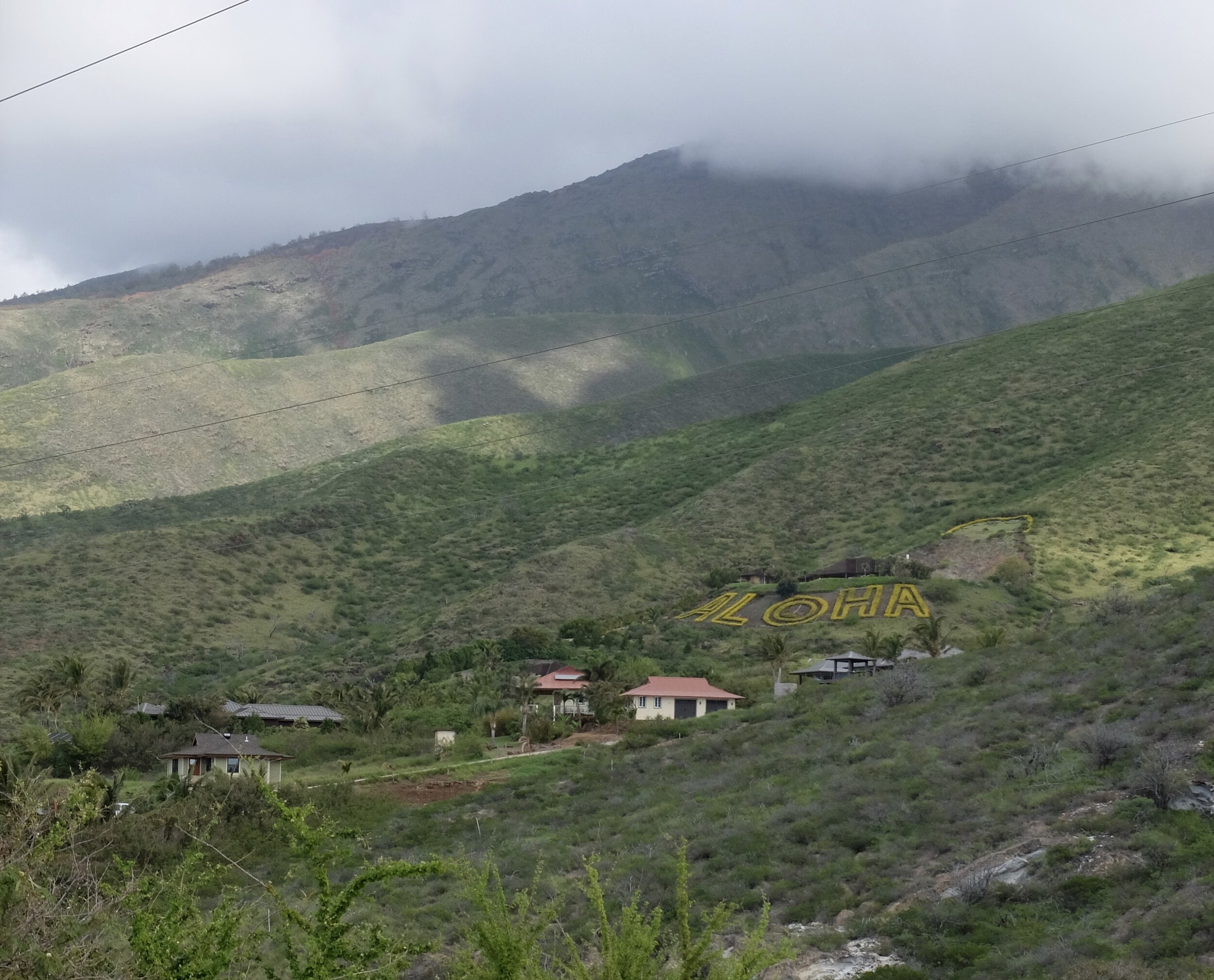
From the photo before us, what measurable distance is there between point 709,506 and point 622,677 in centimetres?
3935

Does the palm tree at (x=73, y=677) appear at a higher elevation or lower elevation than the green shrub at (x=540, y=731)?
higher

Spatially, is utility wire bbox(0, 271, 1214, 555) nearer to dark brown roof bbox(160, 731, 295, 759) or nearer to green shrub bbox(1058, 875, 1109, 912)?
dark brown roof bbox(160, 731, 295, 759)

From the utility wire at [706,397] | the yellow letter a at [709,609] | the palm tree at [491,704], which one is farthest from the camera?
the utility wire at [706,397]

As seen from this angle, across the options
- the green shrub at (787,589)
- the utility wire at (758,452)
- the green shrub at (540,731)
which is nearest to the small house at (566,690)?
the green shrub at (540,731)

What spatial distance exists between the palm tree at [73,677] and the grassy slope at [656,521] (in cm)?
802

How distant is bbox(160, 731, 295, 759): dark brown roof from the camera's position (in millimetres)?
43844

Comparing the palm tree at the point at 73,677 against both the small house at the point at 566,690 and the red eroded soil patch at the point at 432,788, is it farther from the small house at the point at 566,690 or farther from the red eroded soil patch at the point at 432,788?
the red eroded soil patch at the point at 432,788

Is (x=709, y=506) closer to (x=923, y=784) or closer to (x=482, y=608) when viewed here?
(x=482, y=608)

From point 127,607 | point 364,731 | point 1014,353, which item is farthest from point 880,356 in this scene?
point 364,731

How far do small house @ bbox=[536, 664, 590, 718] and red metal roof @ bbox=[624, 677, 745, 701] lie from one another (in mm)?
2211

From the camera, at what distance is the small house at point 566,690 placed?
5512 cm

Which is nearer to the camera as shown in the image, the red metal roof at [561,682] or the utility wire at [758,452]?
the red metal roof at [561,682]

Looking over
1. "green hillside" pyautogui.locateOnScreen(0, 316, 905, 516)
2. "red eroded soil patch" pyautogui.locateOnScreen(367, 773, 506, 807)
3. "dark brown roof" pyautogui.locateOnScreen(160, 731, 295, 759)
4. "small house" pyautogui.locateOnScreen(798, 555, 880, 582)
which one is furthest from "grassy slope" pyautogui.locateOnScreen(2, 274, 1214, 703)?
"red eroded soil patch" pyautogui.locateOnScreen(367, 773, 506, 807)

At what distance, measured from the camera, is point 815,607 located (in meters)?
69.1
